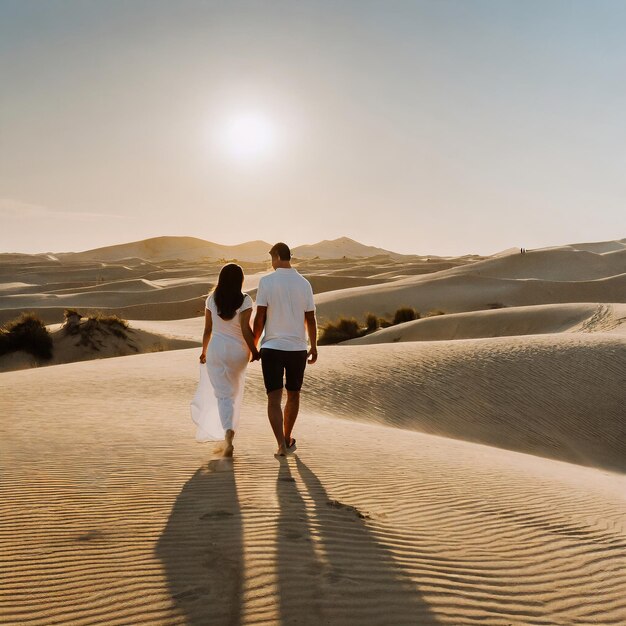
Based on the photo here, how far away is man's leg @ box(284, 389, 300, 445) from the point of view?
6676 mm

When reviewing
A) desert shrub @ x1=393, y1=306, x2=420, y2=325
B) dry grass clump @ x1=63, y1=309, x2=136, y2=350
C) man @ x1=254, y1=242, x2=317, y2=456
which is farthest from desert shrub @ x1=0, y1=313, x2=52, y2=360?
man @ x1=254, y1=242, x2=317, y2=456

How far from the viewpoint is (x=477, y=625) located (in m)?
3.64

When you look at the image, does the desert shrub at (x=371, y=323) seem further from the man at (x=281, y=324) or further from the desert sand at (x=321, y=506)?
the man at (x=281, y=324)

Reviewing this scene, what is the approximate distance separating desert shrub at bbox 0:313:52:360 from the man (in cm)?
1699

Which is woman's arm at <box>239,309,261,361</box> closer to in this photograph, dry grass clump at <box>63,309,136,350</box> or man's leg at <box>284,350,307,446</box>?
man's leg at <box>284,350,307,446</box>

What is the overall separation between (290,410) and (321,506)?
69.1 inches

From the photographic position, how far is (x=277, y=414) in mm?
6535

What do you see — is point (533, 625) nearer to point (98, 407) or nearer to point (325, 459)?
point (325, 459)

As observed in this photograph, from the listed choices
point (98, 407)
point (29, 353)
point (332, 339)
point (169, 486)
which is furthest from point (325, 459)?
point (332, 339)

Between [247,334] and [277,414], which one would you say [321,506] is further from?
[247,334]

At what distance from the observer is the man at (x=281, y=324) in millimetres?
6367

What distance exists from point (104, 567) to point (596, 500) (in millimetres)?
4838

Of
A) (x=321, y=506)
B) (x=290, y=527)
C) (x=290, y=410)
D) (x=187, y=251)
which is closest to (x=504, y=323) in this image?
(x=290, y=410)

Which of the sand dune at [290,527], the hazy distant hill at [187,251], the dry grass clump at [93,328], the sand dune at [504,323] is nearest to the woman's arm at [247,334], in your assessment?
the sand dune at [290,527]
